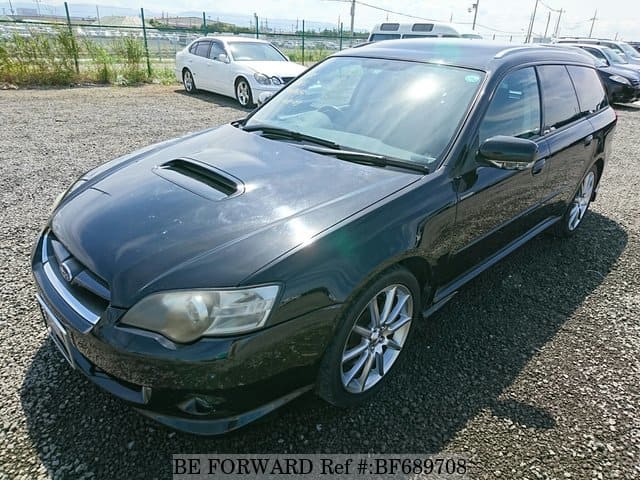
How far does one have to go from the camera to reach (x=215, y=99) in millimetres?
11359

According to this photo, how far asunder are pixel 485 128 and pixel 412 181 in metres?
0.70

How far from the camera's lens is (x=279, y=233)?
1902 mm

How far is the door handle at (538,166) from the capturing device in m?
3.09

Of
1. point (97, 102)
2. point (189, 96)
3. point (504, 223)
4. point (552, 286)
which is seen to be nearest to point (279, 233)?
point (504, 223)

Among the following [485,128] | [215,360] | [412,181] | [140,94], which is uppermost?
[485,128]

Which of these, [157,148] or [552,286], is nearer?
[157,148]

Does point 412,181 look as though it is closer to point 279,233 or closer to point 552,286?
point 279,233

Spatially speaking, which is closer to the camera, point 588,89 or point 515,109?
point 515,109

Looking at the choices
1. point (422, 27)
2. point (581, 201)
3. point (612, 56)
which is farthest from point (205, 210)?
point (612, 56)

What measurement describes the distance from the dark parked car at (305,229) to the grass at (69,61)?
11.9 m

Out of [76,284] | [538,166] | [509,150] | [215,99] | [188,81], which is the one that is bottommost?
[215,99]

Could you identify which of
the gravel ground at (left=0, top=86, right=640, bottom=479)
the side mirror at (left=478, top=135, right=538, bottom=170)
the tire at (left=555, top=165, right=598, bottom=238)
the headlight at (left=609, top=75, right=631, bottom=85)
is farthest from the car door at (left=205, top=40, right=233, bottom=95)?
the headlight at (left=609, top=75, right=631, bottom=85)

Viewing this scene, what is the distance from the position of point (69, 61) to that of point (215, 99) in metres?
4.85

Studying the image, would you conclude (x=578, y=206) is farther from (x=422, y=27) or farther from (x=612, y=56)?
(x=612, y=56)
